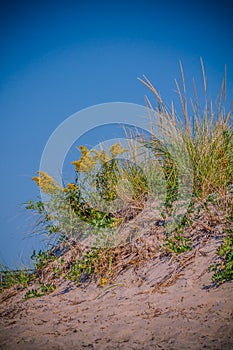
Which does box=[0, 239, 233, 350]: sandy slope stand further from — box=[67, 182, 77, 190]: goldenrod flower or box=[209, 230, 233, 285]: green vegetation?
box=[67, 182, 77, 190]: goldenrod flower

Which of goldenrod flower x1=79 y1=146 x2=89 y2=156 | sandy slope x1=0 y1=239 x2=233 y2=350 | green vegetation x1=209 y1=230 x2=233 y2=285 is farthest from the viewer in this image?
goldenrod flower x1=79 y1=146 x2=89 y2=156

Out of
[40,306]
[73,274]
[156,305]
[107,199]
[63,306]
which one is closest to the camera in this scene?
[156,305]

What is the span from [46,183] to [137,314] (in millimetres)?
2065

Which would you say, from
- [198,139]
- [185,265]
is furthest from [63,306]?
[198,139]

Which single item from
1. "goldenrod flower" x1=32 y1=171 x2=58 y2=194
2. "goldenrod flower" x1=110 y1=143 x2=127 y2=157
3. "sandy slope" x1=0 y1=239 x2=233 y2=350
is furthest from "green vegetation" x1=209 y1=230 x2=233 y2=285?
"goldenrod flower" x1=32 y1=171 x2=58 y2=194

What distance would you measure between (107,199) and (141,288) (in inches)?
48.9

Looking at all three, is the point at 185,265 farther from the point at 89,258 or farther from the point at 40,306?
the point at 40,306

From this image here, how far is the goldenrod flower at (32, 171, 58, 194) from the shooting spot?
137 inches

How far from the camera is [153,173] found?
3301 millimetres

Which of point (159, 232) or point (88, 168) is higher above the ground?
point (88, 168)

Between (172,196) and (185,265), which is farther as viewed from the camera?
(172,196)

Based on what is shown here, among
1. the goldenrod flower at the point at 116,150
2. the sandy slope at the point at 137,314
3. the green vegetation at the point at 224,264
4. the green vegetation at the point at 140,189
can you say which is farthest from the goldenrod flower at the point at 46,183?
the green vegetation at the point at 224,264

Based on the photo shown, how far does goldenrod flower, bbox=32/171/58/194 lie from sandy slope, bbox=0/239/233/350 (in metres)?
1.14

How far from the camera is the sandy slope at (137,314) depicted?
1552mm
